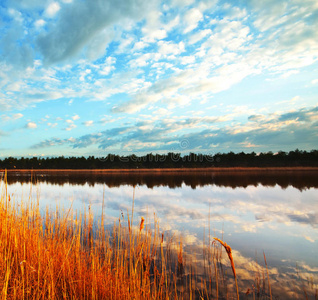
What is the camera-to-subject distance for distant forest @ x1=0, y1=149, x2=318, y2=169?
7694cm

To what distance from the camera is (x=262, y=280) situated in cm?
442

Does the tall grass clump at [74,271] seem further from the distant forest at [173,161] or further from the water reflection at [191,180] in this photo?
the distant forest at [173,161]

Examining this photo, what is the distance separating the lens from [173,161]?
285 feet

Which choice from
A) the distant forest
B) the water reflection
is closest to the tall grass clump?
the water reflection

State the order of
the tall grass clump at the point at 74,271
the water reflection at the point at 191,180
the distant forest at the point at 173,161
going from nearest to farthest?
the tall grass clump at the point at 74,271 < the water reflection at the point at 191,180 < the distant forest at the point at 173,161

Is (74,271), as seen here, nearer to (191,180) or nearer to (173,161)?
(191,180)

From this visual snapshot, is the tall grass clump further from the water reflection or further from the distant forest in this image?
the distant forest

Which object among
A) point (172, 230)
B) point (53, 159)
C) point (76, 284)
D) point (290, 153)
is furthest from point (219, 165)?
point (76, 284)

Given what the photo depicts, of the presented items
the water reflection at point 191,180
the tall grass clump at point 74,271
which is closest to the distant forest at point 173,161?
the water reflection at point 191,180

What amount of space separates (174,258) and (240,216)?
21.7 feet

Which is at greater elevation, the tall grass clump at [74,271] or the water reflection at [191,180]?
the tall grass clump at [74,271]

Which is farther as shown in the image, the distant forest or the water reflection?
the distant forest

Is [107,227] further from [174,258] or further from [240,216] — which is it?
[240,216]

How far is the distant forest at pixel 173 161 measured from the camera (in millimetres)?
76938
